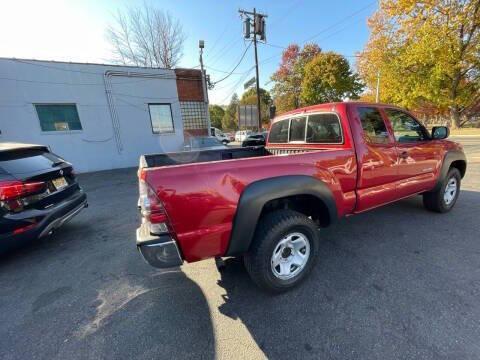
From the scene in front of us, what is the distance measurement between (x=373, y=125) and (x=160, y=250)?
9.56ft

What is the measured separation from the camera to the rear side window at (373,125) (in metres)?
2.78

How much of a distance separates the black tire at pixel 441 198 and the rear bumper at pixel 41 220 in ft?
19.5

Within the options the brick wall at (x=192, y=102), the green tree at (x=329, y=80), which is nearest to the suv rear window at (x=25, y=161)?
the brick wall at (x=192, y=102)

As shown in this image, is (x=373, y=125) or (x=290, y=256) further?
(x=373, y=125)

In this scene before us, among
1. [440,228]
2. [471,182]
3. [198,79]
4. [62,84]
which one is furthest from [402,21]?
[62,84]

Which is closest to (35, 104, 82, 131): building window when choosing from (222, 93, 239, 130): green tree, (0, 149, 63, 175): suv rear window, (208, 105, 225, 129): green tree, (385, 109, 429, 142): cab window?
(0, 149, 63, 175): suv rear window

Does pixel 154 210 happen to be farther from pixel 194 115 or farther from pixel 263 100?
pixel 263 100

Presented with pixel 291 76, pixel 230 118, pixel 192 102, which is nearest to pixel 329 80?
pixel 291 76

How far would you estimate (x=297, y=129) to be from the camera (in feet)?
11.3

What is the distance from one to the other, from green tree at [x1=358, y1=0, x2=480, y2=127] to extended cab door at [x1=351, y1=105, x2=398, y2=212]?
18860 millimetres

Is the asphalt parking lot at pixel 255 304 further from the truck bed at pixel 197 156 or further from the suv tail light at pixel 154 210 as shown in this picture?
the truck bed at pixel 197 156

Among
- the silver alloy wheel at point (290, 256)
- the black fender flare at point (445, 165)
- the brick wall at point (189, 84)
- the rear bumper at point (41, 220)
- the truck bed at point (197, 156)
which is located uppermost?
the brick wall at point (189, 84)

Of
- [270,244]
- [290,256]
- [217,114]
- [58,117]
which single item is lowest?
[290,256]

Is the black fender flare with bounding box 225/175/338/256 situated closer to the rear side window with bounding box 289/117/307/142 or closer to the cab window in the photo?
the rear side window with bounding box 289/117/307/142
